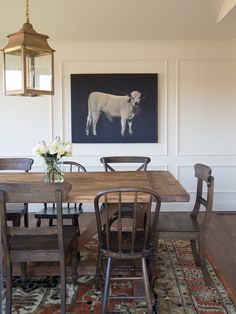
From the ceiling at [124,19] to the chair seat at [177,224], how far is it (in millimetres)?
2387

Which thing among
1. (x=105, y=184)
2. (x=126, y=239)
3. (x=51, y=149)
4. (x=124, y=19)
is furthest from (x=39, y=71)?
(x=124, y=19)

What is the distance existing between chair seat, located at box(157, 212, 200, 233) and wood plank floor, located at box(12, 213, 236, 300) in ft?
1.68

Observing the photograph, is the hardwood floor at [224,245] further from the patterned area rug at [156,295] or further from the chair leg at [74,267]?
the chair leg at [74,267]

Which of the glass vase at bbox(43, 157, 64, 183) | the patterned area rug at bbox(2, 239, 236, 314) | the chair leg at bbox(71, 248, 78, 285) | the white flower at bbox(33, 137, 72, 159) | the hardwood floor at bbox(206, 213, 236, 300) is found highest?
the white flower at bbox(33, 137, 72, 159)

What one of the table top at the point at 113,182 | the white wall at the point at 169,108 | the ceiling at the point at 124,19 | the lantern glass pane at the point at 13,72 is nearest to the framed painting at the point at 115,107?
the white wall at the point at 169,108

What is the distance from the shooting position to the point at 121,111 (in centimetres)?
479

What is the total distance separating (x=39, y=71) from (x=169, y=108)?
2588 millimetres

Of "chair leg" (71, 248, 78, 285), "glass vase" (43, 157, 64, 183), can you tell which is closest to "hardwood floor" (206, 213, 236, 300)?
"chair leg" (71, 248, 78, 285)

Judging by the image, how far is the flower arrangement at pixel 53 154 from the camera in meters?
2.63

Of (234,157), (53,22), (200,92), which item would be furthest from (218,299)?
(53,22)

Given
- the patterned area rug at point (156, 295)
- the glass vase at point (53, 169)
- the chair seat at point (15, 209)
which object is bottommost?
the patterned area rug at point (156, 295)

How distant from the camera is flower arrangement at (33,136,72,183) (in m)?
2.63

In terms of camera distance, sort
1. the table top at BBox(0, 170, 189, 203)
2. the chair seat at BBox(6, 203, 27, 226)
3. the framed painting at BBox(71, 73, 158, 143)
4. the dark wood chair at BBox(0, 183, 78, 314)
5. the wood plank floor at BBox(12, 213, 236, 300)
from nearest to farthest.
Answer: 1. the dark wood chair at BBox(0, 183, 78, 314)
2. the table top at BBox(0, 170, 189, 203)
3. the wood plank floor at BBox(12, 213, 236, 300)
4. the chair seat at BBox(6, 203, 27, 226)
5. the framed painting at BBox(71, 73, 158, 143)

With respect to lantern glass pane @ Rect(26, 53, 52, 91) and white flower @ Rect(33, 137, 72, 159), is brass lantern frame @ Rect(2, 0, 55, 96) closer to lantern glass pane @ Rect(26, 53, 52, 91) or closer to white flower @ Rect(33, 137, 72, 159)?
lantern glass pane @ Rect(26, 53, 52, 91)
